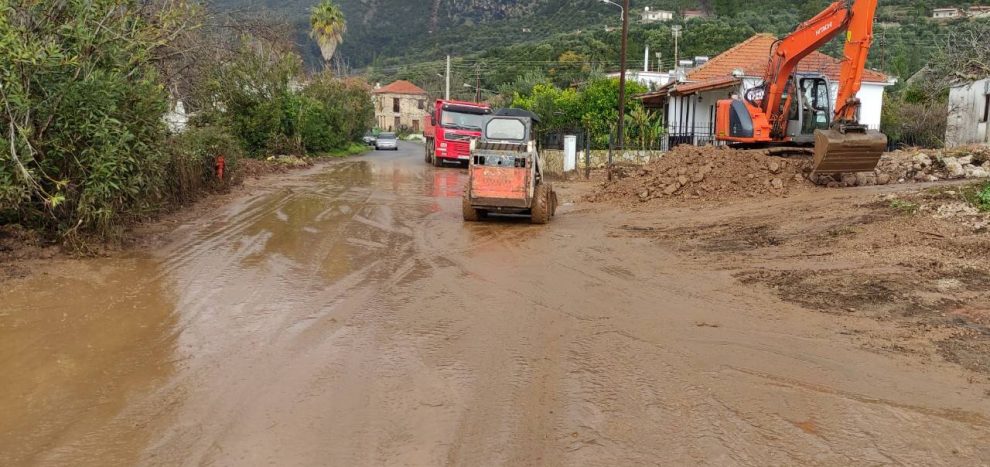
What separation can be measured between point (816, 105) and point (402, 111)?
83506mm

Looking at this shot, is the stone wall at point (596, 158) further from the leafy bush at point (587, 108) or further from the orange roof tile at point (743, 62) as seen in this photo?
the orange roof tile at point (743, 62)

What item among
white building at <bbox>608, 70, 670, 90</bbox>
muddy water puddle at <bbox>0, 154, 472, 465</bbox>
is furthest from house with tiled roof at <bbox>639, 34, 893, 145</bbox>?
muddy water puddle at <bbox>0, 154, 472, 465</bbox>

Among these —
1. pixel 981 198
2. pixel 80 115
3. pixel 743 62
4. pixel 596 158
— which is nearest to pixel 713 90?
pixel 743 62

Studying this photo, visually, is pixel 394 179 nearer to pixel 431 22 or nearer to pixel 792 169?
pixel 792 169

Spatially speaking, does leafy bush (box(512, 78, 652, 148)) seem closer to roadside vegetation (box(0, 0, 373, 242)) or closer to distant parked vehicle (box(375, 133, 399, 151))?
roadside vegetation (box(0, 0, 373, 242))

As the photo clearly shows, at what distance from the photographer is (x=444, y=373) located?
5594 mm

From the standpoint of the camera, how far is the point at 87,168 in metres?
9.09

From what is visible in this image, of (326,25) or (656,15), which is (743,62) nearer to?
(326,25)

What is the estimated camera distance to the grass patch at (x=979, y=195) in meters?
10.2

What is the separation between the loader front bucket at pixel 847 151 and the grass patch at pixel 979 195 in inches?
126

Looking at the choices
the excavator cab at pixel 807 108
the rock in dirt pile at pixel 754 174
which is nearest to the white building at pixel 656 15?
the excavator cab at pixel 807 108

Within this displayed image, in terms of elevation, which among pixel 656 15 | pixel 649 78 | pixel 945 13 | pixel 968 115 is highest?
pixel 656 15

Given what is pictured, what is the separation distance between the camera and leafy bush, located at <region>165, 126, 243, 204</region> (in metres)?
14.5

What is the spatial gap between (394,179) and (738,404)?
67.8 feet
